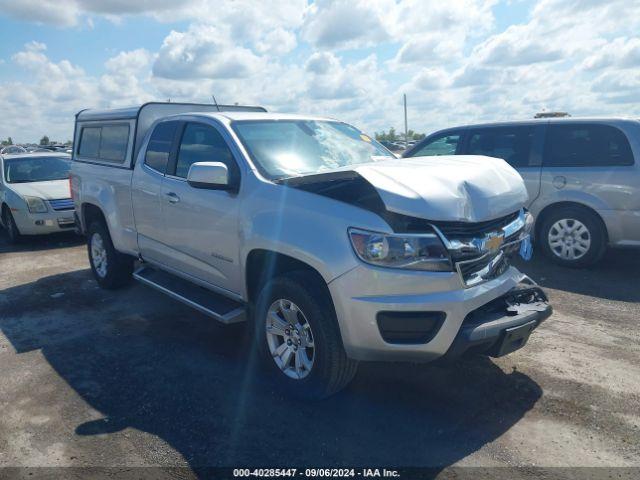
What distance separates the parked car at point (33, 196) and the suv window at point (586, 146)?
7899 mm

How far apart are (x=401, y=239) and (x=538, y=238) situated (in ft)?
15.2

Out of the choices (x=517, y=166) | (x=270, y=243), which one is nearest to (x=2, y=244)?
(x=270, y=243)

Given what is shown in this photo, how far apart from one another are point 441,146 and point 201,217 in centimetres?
461

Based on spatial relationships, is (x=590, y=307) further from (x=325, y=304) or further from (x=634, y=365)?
(x=325, y=304)

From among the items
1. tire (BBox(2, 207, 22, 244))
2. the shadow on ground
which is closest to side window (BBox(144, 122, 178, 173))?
the shadow on ground

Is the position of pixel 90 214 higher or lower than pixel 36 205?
higher

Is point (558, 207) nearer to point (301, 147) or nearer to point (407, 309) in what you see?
point (301, 147)

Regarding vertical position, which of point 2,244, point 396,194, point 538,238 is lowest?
point 2,244

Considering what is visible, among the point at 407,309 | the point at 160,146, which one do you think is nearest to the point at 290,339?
the point at 407,309

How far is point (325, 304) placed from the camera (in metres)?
3.33

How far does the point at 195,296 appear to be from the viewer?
15.0 ft

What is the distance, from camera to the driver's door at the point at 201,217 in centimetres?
409

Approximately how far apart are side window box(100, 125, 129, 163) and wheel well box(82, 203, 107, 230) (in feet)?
2.12

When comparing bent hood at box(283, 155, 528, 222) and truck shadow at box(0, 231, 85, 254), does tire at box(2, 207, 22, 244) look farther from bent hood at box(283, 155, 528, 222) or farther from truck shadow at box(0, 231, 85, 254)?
bent hood at box(283, 155, 528, 222)
